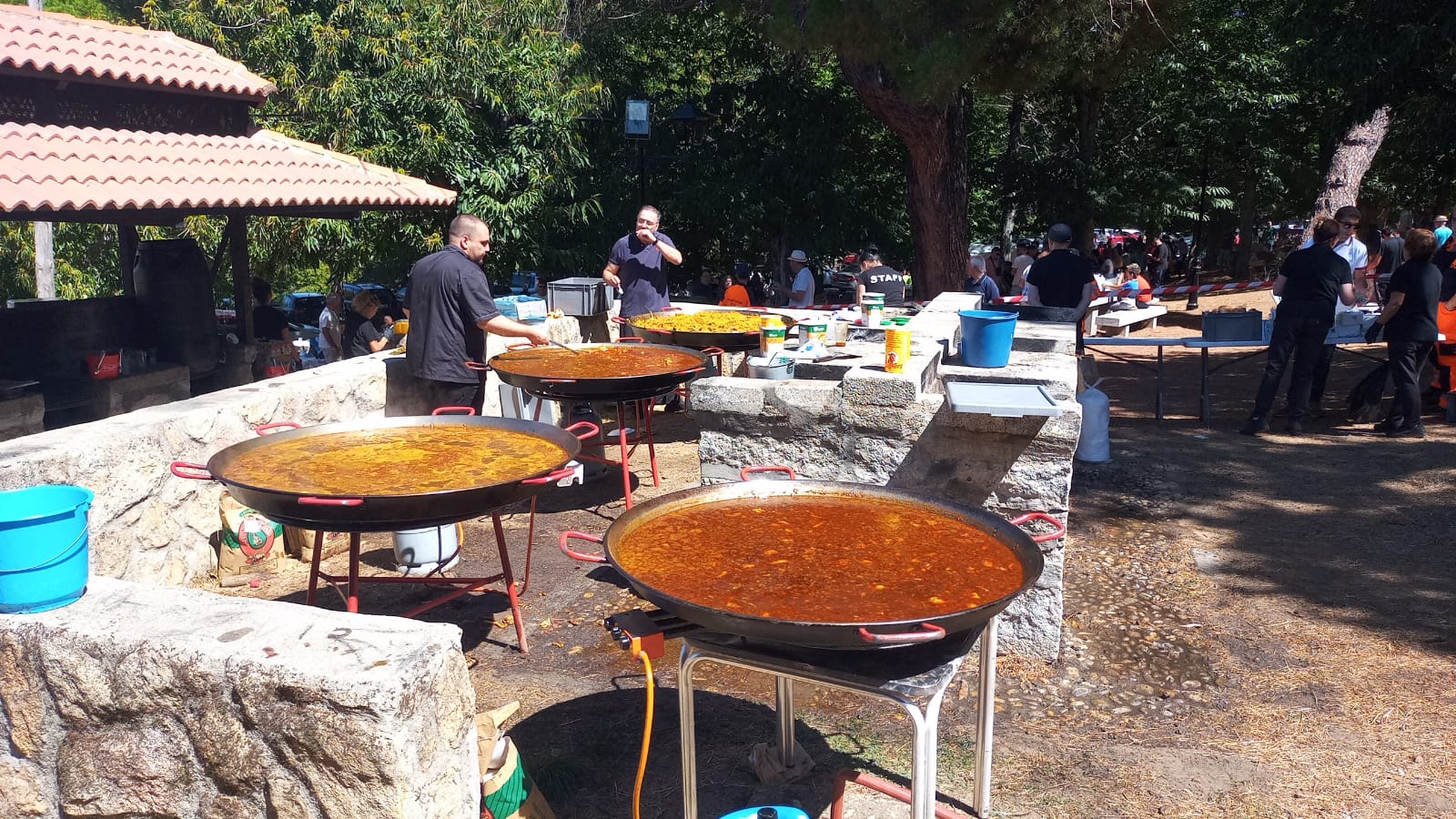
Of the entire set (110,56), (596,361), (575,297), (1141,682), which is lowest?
(1141,682)

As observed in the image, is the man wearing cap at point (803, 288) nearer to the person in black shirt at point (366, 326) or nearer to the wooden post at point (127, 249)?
the person in black shirt at point (366, 326)

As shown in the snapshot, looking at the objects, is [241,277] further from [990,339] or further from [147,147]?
[990,339]

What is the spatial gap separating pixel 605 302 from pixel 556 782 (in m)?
6.17

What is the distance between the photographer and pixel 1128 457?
26.5 ft

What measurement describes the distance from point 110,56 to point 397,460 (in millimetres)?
6702

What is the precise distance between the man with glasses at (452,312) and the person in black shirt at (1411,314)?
6911 mm

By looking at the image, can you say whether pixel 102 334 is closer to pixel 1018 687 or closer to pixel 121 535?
pixel 121 535

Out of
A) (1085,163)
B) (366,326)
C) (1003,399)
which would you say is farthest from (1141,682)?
(1085,163)

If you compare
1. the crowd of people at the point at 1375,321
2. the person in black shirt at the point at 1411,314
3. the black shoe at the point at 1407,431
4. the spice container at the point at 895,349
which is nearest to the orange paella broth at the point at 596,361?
the spice container at the point at 895,349

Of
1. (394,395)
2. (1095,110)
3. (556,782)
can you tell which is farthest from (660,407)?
(1095,110)

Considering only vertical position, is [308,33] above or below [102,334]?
above

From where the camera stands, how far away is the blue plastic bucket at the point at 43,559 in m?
2.69

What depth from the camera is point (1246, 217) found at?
25312mm

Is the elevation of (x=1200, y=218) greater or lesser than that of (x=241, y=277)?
greater
